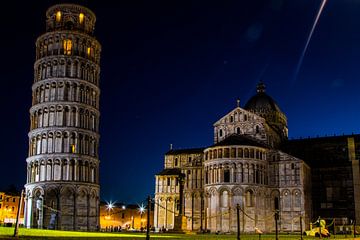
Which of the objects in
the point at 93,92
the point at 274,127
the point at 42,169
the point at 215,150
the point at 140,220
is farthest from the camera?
the point at 140,220

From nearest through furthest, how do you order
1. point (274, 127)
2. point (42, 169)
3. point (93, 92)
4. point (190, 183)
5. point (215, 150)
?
point (42, 169) → point (93, 92) → point (215, 150) → point (190, 183) → point (274, 127)

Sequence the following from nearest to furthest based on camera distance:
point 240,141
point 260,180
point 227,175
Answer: point 227,175, point 260,180, point 240,141

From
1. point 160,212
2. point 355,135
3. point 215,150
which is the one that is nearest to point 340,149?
point 355,135

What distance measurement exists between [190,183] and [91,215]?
2350 centimetres

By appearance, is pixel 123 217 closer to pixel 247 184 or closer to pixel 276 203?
pixel 276 203

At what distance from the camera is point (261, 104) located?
92375 mm

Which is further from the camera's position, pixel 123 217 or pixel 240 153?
pixel 123 217

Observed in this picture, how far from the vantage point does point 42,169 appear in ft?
207

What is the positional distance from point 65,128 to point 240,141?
85.6 ft

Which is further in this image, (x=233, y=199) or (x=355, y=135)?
(x=355, y=135)

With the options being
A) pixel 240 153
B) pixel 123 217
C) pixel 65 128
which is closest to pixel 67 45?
pixel 65 128

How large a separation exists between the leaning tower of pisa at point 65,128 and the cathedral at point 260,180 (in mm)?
13167

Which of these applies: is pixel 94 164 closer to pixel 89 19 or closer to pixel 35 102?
pixel 35 102

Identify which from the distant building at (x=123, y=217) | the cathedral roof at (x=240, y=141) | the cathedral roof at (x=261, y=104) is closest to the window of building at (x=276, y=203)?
the cathedral roof at (x=240, y=141)
